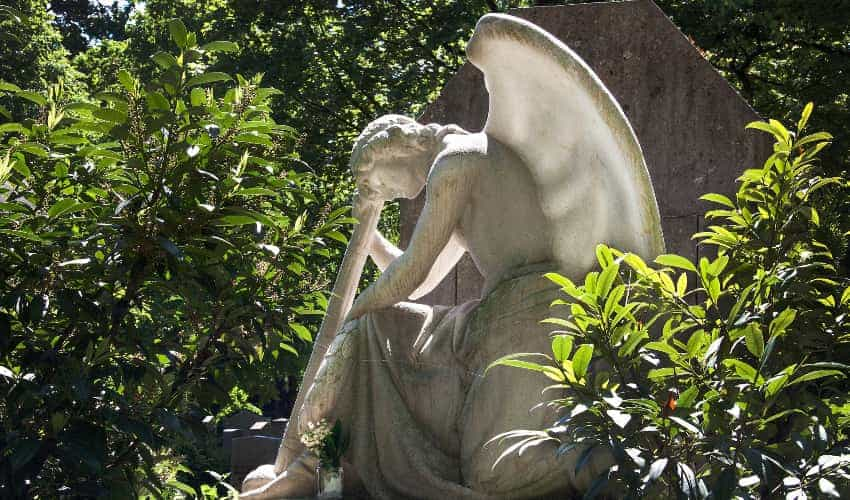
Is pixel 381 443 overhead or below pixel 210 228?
below

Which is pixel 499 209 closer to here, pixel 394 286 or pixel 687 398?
pixel 394 286

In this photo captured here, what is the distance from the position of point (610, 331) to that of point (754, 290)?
0.63 m

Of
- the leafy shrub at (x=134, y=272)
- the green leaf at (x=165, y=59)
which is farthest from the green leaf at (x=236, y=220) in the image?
the green leaf at (x=165, y=59)

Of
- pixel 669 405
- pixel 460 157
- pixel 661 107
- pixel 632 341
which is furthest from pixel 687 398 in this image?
pixel 661 107

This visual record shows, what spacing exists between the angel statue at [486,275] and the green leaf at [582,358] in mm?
1137

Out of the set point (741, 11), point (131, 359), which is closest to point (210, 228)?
point (131, 359)

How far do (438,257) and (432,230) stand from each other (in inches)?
13.6

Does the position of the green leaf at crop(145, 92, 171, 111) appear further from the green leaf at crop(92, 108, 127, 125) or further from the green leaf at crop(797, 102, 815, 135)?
the green leaf at crop(797, 102, 815, 135)

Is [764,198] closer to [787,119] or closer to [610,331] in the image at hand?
[610,331]

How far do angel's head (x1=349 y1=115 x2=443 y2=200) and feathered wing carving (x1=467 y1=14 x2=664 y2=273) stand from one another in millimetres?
381

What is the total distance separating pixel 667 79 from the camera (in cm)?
604

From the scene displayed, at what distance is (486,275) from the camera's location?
4852 mm

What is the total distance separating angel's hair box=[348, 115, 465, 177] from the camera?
5.05 m

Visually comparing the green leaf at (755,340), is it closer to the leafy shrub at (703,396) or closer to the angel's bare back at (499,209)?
the leafy shrub at (703,396)
